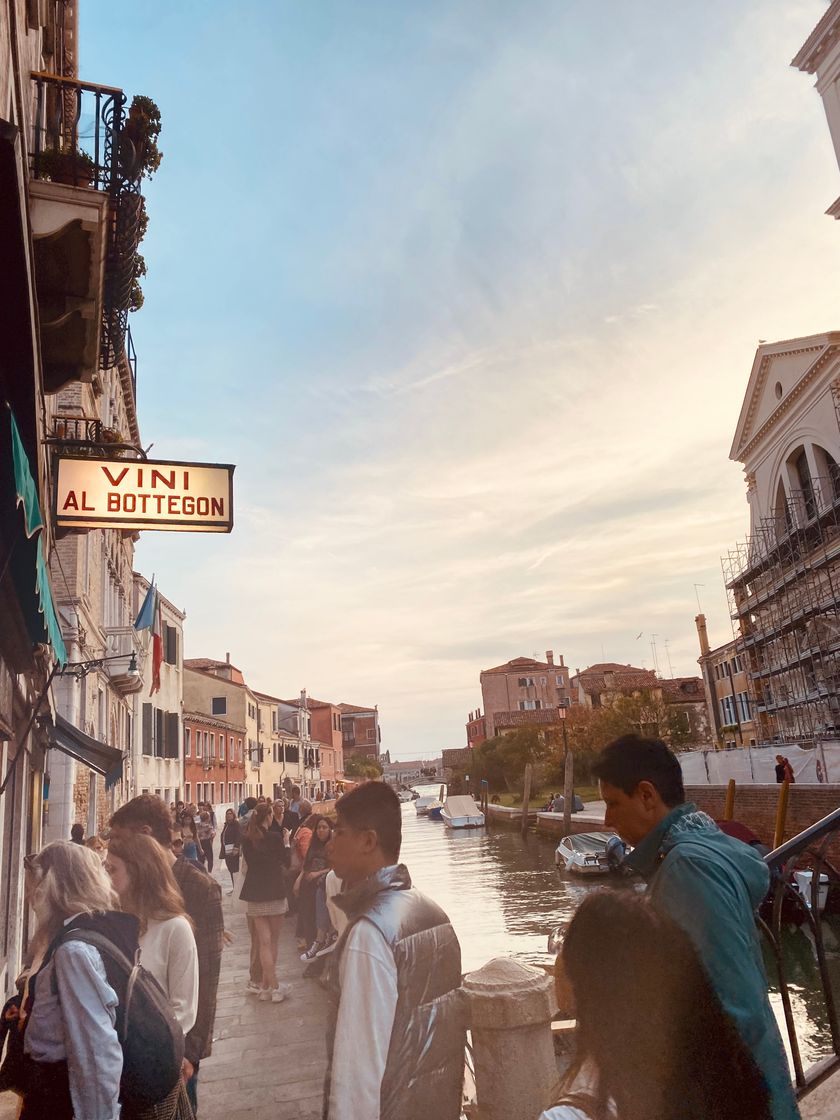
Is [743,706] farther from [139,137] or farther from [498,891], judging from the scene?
[139,137]

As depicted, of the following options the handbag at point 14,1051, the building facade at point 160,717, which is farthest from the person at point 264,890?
the building facade at point 160,717

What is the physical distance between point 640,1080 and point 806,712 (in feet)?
112

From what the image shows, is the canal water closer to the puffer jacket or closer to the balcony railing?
the puffer jacket

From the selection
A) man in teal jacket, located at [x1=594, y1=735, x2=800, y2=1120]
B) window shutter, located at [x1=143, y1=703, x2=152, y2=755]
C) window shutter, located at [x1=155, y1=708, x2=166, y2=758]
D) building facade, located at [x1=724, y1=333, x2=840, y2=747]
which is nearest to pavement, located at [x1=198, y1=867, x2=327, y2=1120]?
man in teal jacket, located at [x1=594, y1=735, x2=800, y2=1120]

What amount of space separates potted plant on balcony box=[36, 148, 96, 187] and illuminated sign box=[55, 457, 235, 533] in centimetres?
272

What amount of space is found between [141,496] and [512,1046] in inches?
178

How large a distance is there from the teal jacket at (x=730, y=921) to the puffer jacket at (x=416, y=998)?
0.67 m

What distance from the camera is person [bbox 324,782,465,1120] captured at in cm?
193

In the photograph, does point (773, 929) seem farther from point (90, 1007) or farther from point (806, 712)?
point (806, 712)

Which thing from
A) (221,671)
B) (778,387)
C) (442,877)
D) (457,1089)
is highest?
(778,387)

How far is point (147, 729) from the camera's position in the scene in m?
24.8

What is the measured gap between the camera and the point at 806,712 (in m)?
31.7

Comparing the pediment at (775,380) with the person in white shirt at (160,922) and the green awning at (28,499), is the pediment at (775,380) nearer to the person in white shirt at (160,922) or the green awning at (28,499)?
the green awning at (28,499)

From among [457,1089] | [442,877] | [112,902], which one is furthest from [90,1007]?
[442,877]
